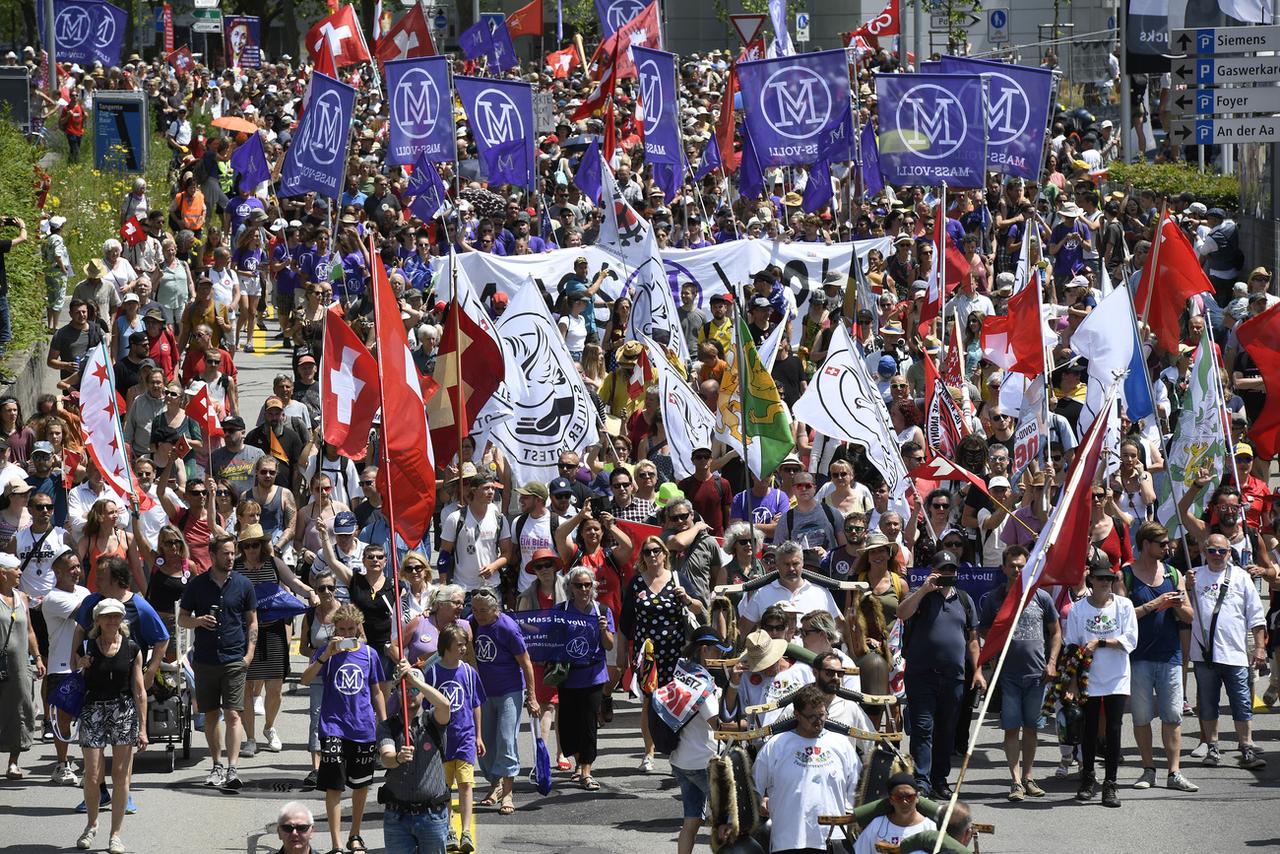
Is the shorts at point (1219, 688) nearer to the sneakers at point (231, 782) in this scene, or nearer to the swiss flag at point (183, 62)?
the sneakers at point (231, 782)

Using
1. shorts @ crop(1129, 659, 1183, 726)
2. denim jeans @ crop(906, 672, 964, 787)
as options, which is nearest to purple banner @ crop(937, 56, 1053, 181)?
shorts @ crop(1129, 659, 1183, 726)

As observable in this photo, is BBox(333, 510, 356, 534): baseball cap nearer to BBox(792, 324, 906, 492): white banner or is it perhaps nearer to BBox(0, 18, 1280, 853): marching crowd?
BBox(0, 18, 1280, 853): marching crowd

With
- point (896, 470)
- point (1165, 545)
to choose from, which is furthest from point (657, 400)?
point (1165, 545)

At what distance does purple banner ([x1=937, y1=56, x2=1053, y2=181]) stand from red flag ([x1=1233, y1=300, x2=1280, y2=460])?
5.99 meters

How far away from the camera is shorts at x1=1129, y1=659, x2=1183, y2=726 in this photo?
12.8m

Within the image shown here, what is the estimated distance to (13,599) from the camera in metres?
13.0

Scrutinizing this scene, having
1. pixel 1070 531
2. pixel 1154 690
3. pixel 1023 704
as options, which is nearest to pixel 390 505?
pixel 1070 531

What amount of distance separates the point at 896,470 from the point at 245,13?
61.9 m

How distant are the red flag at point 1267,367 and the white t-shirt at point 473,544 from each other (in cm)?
527

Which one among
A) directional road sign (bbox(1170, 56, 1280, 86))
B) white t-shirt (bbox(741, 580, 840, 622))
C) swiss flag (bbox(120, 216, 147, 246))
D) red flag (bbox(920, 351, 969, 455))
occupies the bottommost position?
white t-shirt (bbox(741, 580, 840, 622))

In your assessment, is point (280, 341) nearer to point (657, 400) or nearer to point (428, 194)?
point (428, 194)

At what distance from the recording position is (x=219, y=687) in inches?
510

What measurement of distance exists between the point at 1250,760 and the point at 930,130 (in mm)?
9454

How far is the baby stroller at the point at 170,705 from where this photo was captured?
42.8ft
